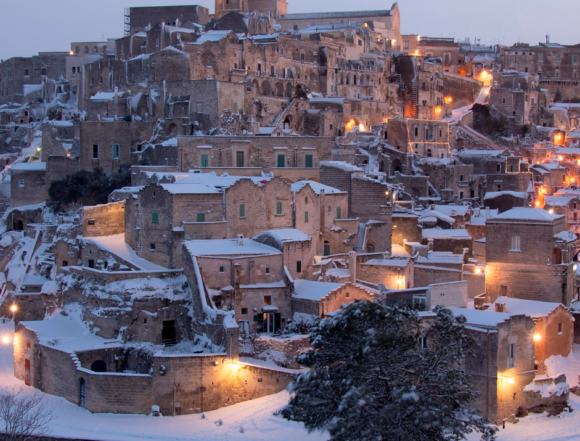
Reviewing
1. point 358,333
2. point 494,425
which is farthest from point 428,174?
point 358,333

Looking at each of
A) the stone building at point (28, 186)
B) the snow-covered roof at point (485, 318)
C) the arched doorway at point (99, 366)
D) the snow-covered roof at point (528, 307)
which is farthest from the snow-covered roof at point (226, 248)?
the stone building at point (28, 186)

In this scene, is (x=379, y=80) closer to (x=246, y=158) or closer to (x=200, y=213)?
(x=246, y=158)

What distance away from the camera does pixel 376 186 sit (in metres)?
47.5

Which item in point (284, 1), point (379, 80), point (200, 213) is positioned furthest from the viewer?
point (284, 1)

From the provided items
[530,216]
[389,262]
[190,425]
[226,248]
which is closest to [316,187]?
[389,262]

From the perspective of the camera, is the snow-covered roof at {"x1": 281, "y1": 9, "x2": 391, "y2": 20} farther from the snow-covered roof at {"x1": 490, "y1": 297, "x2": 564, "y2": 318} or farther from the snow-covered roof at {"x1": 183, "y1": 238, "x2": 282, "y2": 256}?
the snow-covered roof at {"x1": 490, "y1": 297, "x2": 564, "y2": 318}

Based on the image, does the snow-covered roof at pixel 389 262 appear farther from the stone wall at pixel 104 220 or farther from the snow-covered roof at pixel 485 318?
the stone wall at pixel 104 220

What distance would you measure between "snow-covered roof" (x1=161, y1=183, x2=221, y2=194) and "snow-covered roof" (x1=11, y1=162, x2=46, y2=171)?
61.4 ft

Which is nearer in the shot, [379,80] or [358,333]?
[358,333]

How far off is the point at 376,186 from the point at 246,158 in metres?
7.87

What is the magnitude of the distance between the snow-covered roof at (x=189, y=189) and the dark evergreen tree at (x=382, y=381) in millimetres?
17365

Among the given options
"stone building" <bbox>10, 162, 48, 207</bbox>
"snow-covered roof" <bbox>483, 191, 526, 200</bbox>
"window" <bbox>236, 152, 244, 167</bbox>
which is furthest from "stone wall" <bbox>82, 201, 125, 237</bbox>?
"snow-covered roof" <bbox>483, 191, 526, 200</bbox>

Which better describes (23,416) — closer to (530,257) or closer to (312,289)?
(312,289)

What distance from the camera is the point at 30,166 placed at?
2249 inches
